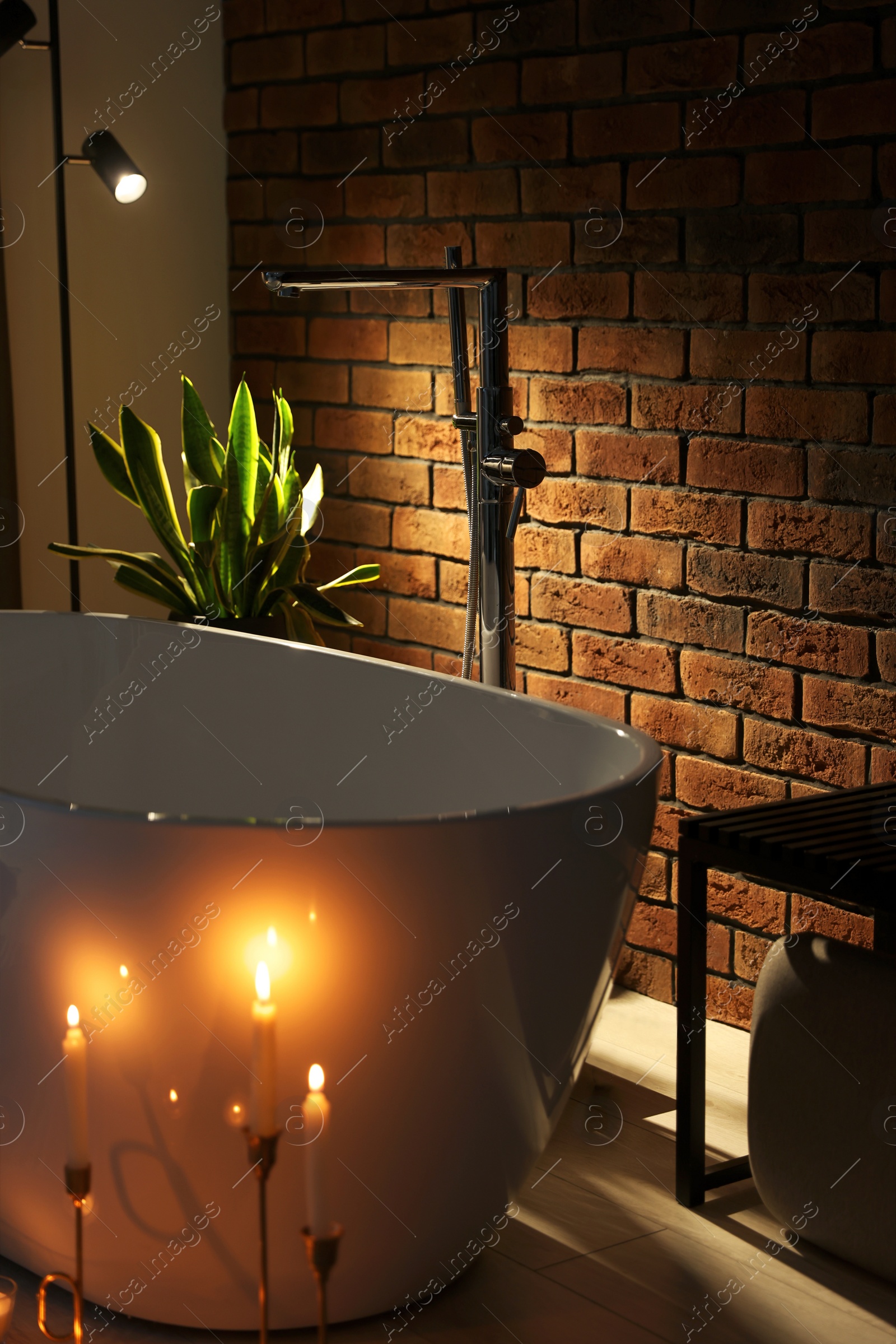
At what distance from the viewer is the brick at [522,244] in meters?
2.64

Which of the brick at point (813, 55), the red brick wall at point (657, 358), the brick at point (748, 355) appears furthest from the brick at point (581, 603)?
the brick at point (813, 55)

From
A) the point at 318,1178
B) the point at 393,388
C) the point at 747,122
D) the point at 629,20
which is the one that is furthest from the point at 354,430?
the point at 318,1178

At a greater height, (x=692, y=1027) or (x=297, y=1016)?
(x=297, y=1016)

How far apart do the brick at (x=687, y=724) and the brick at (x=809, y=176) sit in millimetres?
811

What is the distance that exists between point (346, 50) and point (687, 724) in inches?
62.5

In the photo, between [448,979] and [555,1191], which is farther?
[555,1191]

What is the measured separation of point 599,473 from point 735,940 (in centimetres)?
83

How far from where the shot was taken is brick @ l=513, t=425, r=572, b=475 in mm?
2691

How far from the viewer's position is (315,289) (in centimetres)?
236

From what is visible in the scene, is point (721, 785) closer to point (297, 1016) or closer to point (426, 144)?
point (297, 1016)

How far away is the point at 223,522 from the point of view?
9.26ft

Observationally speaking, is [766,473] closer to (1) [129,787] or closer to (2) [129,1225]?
(1) [129,787]

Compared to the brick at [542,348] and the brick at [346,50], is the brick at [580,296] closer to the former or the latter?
the brick at [542,348]

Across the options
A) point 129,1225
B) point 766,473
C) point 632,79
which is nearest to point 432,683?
point 766,473
